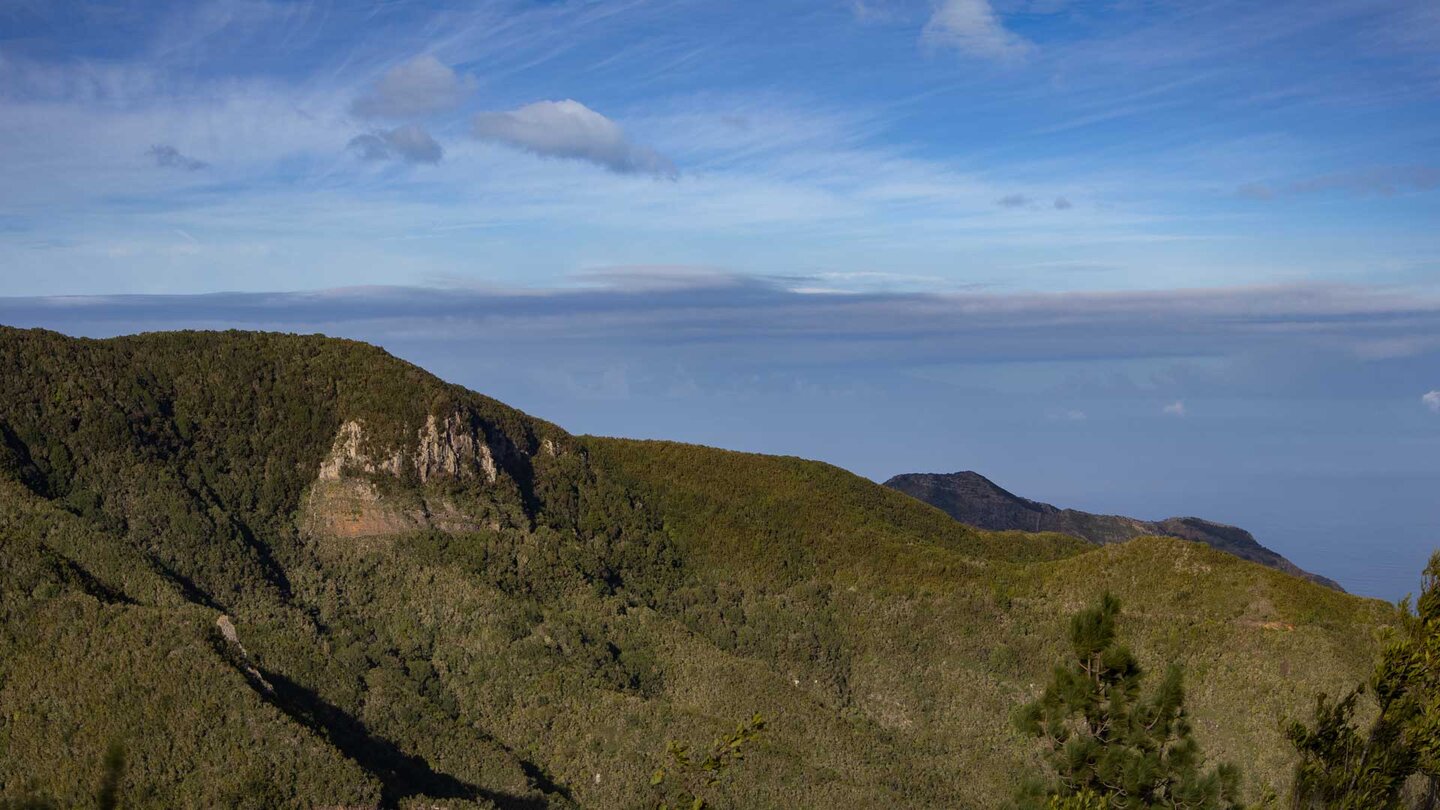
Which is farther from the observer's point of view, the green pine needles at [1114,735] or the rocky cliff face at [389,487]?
the rocky cliff face at [389,487]

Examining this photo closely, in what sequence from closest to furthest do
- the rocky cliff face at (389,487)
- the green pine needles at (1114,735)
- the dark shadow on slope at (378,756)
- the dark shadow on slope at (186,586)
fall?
1. the green pine needles at (1114,735)
2. the dark shadow on slope at (378,756)
3. the dark shadow on slope at (186,586)
4. the rocky cliff face at (389,487)

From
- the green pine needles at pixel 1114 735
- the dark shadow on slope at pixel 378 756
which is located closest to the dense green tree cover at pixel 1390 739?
the green pine needles at pixel 1114 735

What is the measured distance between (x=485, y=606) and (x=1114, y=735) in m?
82.7

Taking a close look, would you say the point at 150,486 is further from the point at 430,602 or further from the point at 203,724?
the point at 203,724

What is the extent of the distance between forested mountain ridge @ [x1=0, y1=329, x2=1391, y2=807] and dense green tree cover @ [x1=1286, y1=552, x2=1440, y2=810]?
48.1 metres

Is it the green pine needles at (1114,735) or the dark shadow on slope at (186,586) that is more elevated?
the green pine needles at (1114,735)

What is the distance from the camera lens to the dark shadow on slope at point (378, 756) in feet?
244

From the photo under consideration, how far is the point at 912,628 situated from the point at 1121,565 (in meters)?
20.4

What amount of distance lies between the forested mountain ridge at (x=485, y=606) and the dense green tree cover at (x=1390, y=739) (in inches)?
1895

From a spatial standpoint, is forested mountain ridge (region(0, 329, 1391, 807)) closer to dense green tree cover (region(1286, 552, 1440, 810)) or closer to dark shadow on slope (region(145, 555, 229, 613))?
dark shadow on slope (region(145, 555, 229, 613))

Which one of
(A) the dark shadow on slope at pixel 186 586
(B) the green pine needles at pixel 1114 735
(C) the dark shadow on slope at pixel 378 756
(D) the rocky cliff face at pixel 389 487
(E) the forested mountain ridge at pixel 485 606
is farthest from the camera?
(D) the rocky cliff face at pixel 389 487

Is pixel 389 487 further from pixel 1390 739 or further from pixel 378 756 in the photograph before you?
pixel 1390 739

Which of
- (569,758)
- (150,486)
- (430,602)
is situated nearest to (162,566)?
(150,486)

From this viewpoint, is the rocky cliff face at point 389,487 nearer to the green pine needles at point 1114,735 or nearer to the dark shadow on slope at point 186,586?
the dark shadow on slope at point 186,586
